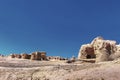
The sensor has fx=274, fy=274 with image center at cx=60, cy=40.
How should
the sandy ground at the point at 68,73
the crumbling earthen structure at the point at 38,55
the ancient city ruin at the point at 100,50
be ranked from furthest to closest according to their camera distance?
the crumbling earthen structure at the point at 38,55 → the ancient city ruin at the point at 100,50 → the sandy ground at the point at 68,73

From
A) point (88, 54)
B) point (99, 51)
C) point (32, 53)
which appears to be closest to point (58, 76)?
point (99, 51)

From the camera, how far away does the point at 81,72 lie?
52.2 feet

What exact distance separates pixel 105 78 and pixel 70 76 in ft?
6.53

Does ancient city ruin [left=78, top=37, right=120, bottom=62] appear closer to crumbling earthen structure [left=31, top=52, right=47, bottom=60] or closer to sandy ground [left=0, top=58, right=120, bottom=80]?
crumbling earthen structure [left=31, top=52, right=47, bottom=60]

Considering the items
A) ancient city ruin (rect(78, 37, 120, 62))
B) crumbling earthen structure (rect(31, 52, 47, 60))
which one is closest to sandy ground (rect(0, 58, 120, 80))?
ancient city ruin (rect(78, 37, 120, 62))

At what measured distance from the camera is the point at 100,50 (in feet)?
155

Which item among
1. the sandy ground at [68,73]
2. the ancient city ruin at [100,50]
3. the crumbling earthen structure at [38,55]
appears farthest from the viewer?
the crumbling earthen structure at [38,55]

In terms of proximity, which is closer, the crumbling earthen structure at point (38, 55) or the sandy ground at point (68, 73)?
the sandy ground at point (68, 73)

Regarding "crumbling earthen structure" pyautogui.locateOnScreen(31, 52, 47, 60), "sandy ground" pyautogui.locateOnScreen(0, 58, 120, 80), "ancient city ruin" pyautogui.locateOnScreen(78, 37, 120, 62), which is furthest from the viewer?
"crumbling earthen structure" pyautogui.locateOnScreen(31, 52, 47, 60)

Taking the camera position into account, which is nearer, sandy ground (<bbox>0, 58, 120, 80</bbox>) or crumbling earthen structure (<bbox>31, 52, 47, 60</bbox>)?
sandy ground (<bbox>0, 58, 120, 80</bbox>)

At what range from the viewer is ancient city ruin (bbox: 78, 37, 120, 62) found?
43.6 metres

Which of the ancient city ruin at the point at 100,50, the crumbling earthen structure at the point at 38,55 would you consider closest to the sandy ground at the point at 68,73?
the ancient city ruin at the point at 100,50

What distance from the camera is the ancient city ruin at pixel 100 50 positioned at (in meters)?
43.6

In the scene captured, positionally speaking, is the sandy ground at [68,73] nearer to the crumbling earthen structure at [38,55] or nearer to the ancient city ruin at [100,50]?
the ancient city ruin at [100,50]
